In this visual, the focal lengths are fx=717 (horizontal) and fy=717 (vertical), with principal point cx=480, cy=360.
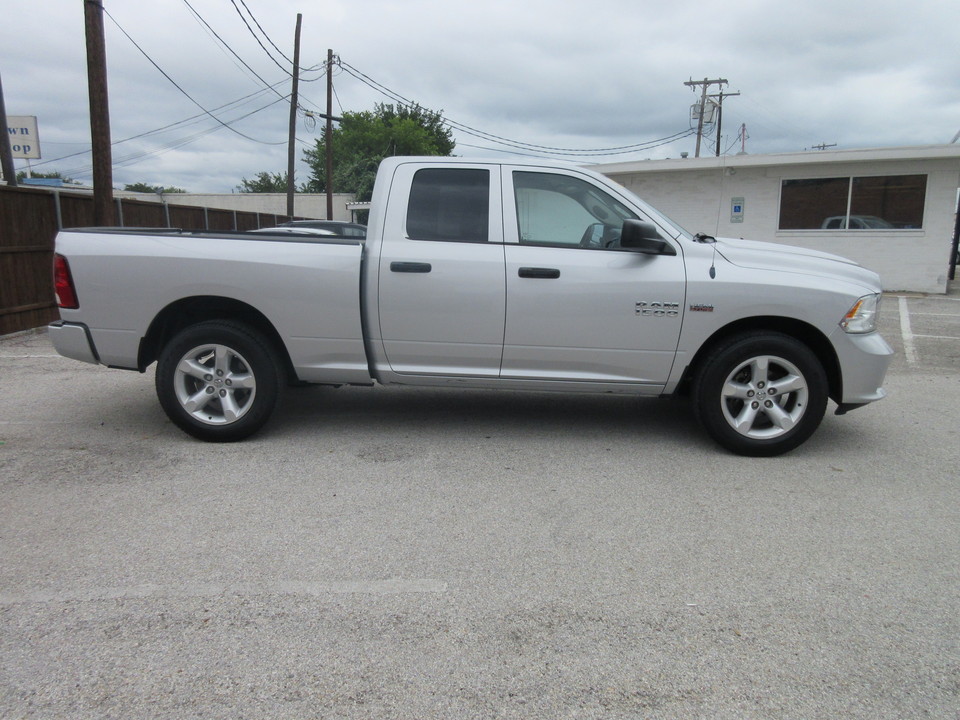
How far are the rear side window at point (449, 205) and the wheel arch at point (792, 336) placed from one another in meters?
1.64

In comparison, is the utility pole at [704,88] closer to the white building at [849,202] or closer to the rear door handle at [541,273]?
the white building at [849,202]

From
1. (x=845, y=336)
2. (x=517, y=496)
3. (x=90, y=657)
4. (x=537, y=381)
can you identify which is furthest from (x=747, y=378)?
(x=90, y=657)

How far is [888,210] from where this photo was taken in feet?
53.5

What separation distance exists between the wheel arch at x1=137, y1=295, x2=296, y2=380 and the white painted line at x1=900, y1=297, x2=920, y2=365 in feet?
23.6

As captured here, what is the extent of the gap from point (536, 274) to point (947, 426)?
11.7ft

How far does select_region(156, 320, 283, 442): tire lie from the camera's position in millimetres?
4773

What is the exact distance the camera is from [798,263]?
4.69m

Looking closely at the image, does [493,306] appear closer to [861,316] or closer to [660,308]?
[660,308]

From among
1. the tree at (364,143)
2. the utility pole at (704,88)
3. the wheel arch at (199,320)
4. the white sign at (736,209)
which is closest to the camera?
the wheel arch at (199,320)

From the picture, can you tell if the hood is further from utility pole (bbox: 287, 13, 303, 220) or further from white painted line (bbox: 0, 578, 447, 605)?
utility pole (bbox: 287, 13, 303, 220)

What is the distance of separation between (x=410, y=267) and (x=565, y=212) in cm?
110

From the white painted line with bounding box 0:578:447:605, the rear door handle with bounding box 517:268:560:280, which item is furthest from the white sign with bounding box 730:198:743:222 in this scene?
the white painted line with bounding box 0:578:447:605

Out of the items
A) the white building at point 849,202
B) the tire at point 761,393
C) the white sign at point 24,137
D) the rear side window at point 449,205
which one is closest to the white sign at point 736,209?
the white building at point 849,202

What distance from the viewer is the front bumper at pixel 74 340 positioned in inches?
191
